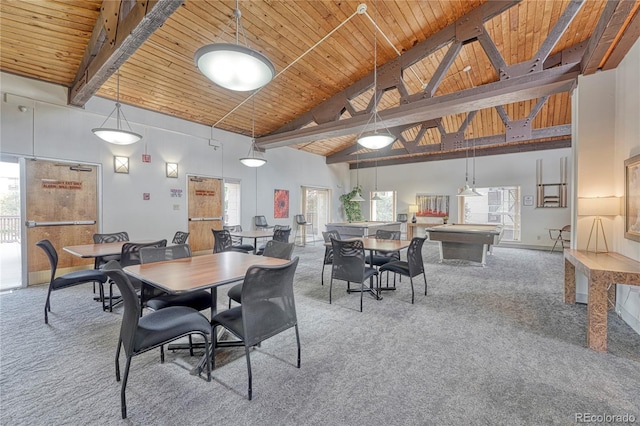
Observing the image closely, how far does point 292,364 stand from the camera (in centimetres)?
224

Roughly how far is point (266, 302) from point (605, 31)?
422cm

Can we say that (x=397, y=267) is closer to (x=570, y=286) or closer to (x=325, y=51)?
(x=570, y=286)

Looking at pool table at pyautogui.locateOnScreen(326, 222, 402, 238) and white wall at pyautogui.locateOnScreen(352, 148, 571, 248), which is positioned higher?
white wall at pyautogui.locateOnScreen(352, 148, 571, 248)

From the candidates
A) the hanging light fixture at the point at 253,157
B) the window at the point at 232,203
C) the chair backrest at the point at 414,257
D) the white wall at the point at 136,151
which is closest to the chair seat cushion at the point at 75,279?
the white wall at the point at 136,151

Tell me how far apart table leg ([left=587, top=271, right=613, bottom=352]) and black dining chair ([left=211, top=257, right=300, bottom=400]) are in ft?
8.88

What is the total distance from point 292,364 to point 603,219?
4.27m

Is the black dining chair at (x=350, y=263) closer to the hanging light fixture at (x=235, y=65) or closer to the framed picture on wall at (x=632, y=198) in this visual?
the hanging light fixture at (x=235, y=65)

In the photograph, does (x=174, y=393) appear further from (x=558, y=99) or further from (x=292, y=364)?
(x=558, y=99)

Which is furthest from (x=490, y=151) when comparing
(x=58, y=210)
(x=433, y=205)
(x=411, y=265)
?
(x=58, y=210)

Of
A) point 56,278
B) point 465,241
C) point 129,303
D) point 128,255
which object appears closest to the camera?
point 129,303

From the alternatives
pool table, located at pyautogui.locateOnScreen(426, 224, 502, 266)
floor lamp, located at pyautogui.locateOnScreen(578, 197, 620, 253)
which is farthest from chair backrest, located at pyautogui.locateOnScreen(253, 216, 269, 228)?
floor lamp, located at pyautogui.locateOnScreen(578, 197, 620, 253)

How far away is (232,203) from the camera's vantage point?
25.3ft

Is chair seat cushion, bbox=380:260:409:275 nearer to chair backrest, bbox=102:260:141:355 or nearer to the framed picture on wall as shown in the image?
the framed picture on wall

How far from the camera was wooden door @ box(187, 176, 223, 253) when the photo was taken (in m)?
6.70
